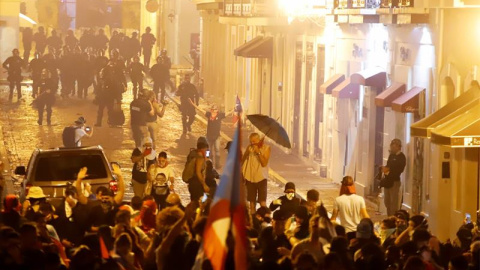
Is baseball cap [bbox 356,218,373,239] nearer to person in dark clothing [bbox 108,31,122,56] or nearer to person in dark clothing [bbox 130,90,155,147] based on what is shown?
person in dark clothing [bbox 130,90,155,147]

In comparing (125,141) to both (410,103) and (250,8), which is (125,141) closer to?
(250,8)

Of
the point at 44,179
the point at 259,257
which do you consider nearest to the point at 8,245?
the point at 259,257

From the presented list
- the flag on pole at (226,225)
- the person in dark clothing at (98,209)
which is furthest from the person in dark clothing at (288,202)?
the flag on pole at (226,225)

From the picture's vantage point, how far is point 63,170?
66.9 ft

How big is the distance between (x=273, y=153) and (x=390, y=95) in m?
10.4

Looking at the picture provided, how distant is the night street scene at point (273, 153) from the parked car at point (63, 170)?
0.07 feet

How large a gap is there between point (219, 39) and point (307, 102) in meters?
18.2

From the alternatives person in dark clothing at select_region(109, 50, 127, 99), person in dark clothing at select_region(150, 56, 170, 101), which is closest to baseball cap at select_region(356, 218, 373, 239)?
person in dark clothing at select_region(109, 50, 127, 99)

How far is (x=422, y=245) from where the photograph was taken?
43.6 ft

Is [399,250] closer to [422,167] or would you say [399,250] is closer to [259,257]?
[259,257]

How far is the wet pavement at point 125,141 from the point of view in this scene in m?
28.8

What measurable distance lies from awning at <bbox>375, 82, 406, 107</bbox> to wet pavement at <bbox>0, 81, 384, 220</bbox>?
6.79 ft

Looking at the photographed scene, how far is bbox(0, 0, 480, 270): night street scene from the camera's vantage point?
12570 mm

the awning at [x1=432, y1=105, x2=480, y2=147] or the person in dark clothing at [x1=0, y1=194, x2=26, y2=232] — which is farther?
the awning at [x1=432, y1=105, x2=480, y2=147]
